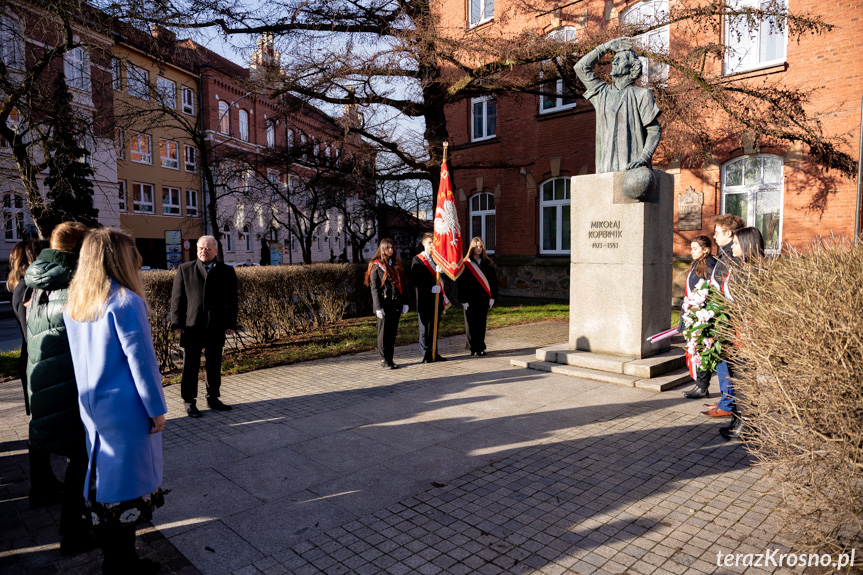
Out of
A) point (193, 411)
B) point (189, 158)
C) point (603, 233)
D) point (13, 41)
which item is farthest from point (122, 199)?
point (603, 233)

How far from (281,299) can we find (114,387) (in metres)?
8.60

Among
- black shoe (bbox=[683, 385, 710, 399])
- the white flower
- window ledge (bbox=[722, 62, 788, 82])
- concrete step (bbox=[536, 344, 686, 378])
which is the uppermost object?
window ledge (bbox=[722, 62, 788, 82])

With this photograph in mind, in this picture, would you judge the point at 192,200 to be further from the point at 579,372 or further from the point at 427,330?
the point at 579,372

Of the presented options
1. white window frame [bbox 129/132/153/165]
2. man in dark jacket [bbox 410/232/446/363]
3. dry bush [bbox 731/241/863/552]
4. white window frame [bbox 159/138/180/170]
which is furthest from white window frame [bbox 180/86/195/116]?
dry bush [bbox 731/241/863/552]

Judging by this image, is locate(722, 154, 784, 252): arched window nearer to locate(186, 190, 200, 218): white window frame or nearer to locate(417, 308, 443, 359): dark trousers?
locate(417, 308, 443, 359): dark trousers

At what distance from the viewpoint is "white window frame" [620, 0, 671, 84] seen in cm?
1282

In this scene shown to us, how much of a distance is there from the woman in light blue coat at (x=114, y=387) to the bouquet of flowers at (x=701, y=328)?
5.08 meters

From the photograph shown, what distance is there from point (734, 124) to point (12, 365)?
15.1m

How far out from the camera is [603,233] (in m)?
8.14

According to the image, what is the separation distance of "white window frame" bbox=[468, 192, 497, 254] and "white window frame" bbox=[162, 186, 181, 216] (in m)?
25.0

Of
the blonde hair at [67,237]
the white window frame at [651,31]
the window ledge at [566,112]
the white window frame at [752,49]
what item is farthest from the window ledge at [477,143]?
the blonde hair at [67,237]

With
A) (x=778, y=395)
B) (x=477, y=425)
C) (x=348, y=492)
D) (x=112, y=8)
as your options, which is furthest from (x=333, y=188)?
(x=778, y=395)

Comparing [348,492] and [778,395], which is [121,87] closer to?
[348,492]

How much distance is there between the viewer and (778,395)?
2.93 m
